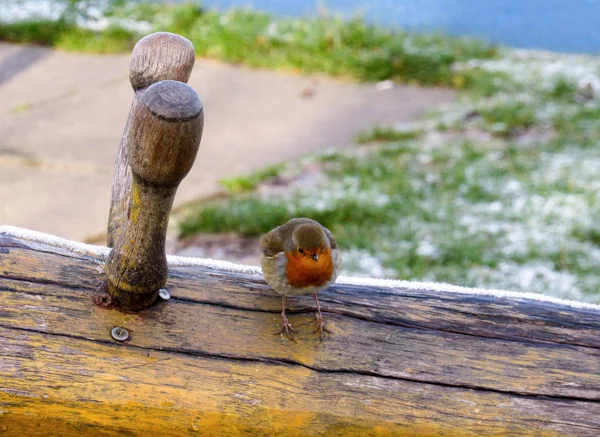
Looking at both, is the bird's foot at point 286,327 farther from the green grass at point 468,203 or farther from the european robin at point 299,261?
the green grass at point 468,203

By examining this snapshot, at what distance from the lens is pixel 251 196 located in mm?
4395

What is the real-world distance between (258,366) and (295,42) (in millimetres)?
5175

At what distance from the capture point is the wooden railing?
1460 mm

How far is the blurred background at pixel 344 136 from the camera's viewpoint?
13.0ft

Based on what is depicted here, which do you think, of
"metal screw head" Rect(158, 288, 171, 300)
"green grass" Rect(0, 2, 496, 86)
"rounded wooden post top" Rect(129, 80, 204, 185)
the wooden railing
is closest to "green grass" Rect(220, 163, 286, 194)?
"green grass" Rect(0, 2, 496, 86)

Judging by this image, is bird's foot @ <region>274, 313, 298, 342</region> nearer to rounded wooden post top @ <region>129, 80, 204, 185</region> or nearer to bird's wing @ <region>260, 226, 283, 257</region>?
bird's wing @ <region>260, 226, 283, 257</region>

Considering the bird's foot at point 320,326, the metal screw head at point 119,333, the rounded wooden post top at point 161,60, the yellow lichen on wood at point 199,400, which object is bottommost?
the yellow lichen on wood at point 199,400

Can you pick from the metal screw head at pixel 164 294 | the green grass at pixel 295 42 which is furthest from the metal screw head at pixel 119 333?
the green grass at pixel 295 42

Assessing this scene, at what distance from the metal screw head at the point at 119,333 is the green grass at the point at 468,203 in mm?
2220

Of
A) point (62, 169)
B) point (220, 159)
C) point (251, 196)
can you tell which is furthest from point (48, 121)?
point (251, 196)

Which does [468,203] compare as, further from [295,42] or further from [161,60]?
[161,60]

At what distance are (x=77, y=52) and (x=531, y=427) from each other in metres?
5.71

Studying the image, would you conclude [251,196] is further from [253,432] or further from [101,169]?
[253,432]

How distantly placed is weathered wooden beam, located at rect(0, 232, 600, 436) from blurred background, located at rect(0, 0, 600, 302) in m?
1.96
